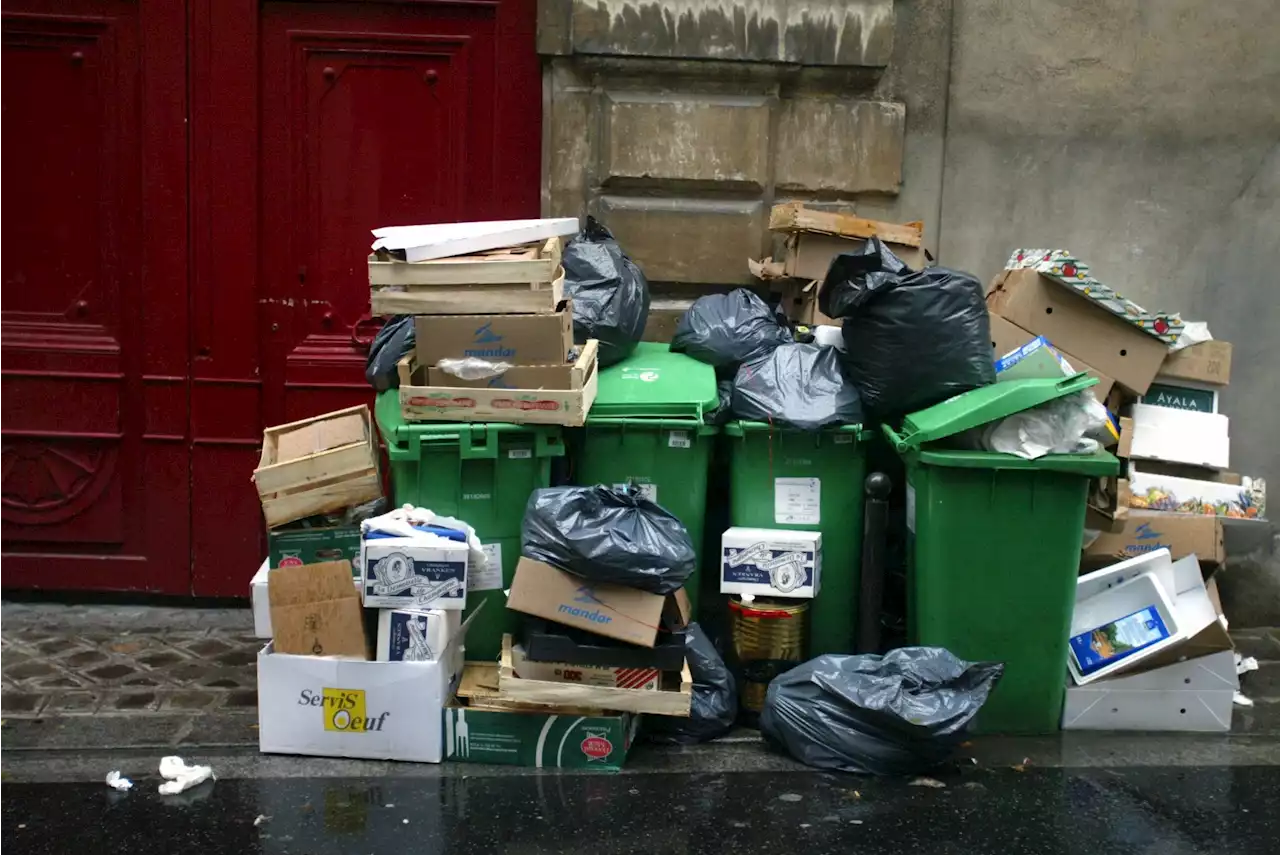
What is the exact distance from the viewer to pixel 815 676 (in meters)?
4.09

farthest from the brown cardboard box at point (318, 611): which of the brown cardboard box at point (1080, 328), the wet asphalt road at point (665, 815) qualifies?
the brown cardboard box at point (1080, 328)

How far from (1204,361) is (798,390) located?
190 centimetres

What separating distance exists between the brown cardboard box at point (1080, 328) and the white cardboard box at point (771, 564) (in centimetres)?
133

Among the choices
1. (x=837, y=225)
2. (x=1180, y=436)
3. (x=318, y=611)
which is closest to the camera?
(x=318, y=611)

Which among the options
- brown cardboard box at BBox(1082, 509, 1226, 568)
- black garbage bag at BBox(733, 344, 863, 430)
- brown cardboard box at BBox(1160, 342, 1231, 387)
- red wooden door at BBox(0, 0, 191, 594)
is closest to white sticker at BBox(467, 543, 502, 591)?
black garbage bag at BBox(733, 344, 863, 430)

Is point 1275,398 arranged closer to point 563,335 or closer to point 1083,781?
point 1083,781

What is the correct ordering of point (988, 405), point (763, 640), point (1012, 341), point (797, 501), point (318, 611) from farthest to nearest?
point (1012, 341), point (797, 501), point (763, 640), point (988, 405), point (318, 611)

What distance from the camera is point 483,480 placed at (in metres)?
4.32

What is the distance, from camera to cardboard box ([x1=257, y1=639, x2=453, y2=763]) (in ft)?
13.2

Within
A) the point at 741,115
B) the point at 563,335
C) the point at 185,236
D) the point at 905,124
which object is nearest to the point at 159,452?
the point at 185,236

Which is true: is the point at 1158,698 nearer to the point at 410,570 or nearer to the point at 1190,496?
the point at 1190,496

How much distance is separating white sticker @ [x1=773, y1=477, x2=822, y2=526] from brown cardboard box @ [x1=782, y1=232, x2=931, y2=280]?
96 centimetres

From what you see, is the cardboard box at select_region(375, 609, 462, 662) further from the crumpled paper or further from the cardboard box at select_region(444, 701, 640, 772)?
the crumpled paper

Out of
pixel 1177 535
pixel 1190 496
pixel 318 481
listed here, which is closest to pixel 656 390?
pixel 318 481
